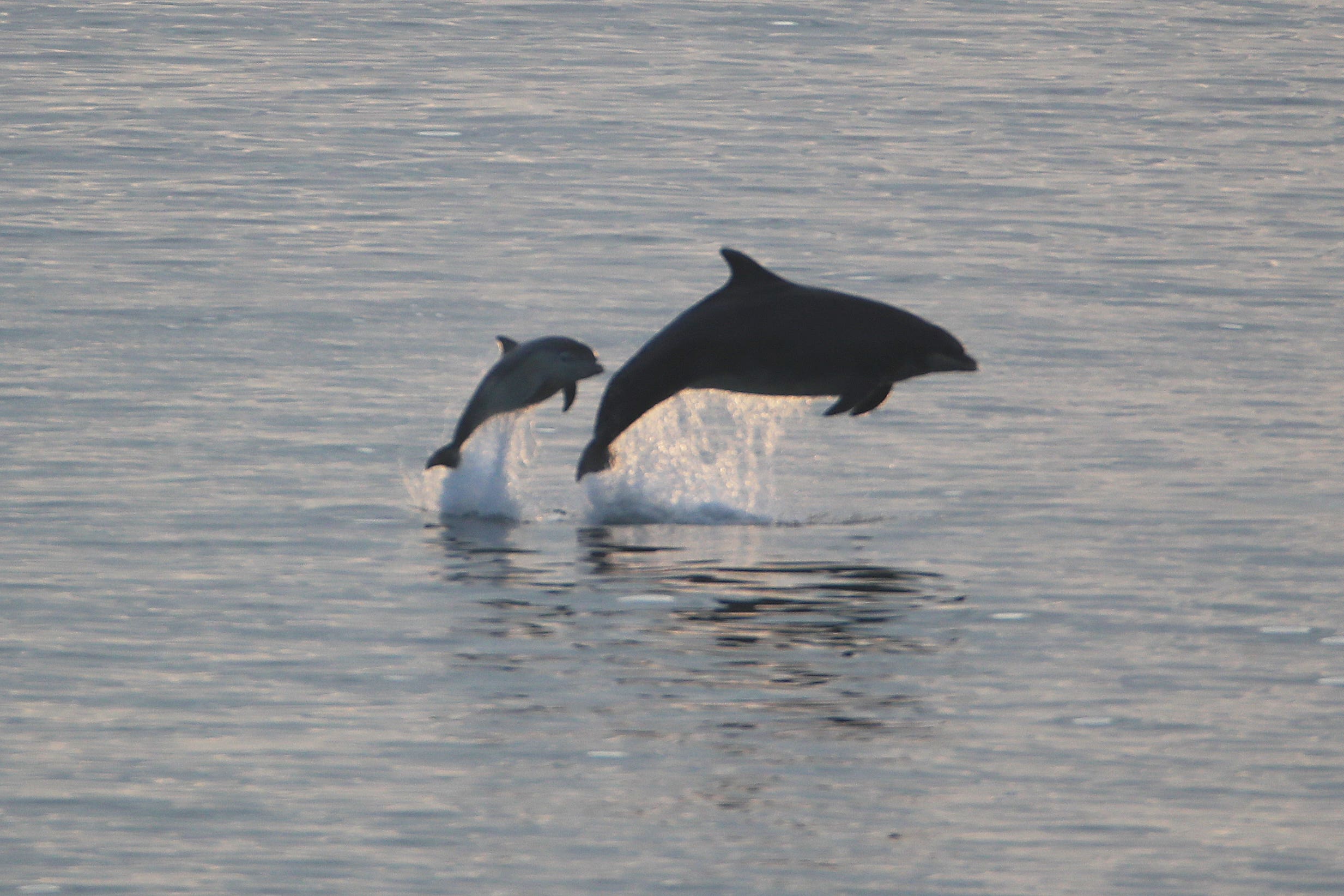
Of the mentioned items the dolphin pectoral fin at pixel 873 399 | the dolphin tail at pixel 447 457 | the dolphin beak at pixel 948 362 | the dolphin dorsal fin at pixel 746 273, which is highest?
the dolphin dorsal fin at pixel 746 273

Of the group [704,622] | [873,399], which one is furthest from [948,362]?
[704,622]

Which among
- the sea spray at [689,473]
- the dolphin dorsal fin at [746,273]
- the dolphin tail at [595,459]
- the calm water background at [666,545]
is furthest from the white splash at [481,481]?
the dolphin dorsal fin at [746,273]

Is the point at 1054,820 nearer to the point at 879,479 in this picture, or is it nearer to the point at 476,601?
the point at 476,601

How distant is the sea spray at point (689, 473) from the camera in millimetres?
18922

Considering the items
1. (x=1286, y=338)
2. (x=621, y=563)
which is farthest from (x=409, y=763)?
(x=1286, y=338)

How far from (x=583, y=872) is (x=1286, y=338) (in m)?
16.7

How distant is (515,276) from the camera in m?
30.7

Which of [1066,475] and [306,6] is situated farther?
[306,6]

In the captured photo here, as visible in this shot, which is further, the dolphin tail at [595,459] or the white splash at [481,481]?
the white splash at [481,481]

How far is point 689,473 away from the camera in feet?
65.3

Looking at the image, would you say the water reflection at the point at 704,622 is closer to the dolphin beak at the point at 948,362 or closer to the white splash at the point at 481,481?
the white splash at the point at 481,481

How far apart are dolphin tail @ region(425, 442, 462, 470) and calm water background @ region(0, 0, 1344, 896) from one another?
1.62ft

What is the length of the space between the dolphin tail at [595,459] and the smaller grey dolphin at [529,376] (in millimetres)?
1150

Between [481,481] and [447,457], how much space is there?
87 cm
